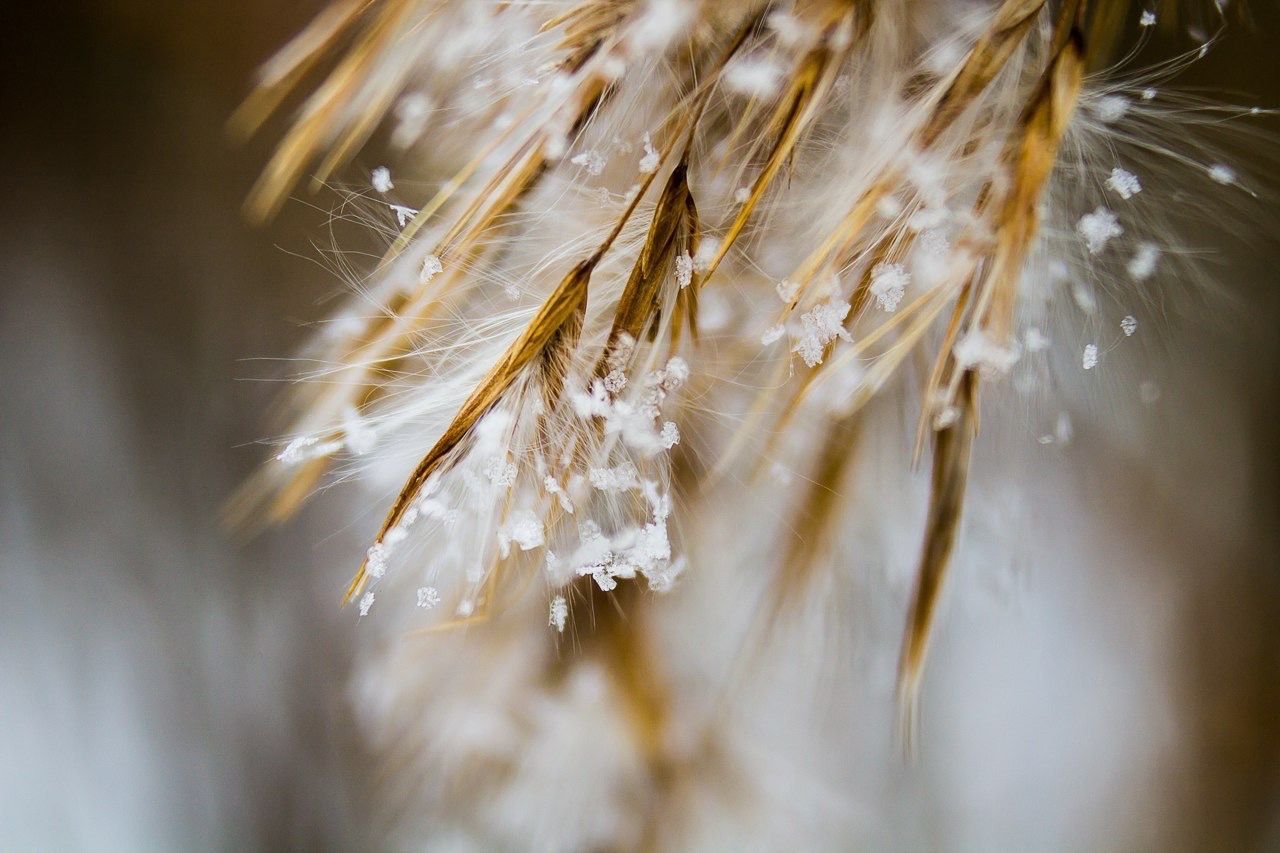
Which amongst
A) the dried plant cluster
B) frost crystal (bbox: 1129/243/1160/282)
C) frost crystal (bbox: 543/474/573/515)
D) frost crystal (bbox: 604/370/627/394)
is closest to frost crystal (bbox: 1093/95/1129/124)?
the dried plant cluster

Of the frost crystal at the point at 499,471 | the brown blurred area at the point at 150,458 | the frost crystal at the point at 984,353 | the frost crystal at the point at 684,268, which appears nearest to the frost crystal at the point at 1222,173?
the frost crystal at the point at 984,353

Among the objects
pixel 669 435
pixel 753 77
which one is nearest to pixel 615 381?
pixel 669 435

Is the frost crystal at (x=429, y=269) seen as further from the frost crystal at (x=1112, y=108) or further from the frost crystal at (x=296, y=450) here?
the frost crystal at (x=1112, y=108)

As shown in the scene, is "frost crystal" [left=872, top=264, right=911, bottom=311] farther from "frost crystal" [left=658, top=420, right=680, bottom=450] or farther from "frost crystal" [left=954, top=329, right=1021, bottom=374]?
"frost crystal" [left=658, top=420, right=680, bottom=450]

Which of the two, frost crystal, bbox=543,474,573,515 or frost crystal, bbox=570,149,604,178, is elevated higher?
frost crystal, bbox=570,149,604,178

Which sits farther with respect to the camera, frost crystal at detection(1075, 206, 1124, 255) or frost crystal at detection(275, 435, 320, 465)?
frost crystal at detection(275, 435, 320, 465)

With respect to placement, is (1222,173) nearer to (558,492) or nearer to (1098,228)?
(1098,228)

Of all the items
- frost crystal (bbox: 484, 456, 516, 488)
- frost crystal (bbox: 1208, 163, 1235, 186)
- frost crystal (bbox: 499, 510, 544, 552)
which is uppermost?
frost crystal (bbox: 1208, 163, 1235, 186)

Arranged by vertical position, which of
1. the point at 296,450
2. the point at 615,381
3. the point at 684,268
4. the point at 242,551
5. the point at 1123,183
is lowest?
the point at 242,551
